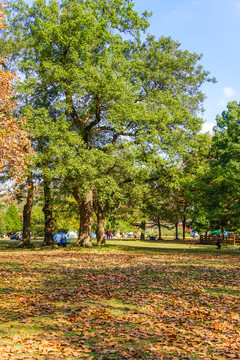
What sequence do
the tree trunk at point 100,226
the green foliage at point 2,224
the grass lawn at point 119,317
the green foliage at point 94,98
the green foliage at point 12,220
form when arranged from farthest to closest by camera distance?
the green foliage at point 2,224
the green foliage at point 12,220
the tree trunk at point 100,226
the green foliage at point 94,98
the grass lawn at point 119,317

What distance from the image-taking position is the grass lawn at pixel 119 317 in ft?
18.8

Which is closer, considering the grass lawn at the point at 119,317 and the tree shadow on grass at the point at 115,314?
the grass lawn at the point at 119,317

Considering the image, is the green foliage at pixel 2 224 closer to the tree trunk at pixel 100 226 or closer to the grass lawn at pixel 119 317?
the tree trunk at pixel 100 226

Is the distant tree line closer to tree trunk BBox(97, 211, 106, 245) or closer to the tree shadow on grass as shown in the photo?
tree trunk BBox(97, 211, 106, 245)

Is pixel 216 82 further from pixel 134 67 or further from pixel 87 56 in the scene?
pixel 87 56

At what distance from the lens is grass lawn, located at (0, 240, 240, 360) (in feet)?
18.8

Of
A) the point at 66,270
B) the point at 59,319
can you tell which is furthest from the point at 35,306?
the point at 66,270

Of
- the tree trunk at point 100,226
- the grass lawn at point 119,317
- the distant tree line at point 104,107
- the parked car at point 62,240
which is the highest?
the distant tree line at point 104,107

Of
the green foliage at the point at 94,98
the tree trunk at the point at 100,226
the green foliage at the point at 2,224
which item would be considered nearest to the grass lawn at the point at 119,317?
the green foliage at the point at 94,98

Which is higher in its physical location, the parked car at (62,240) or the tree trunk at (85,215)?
the tree trunk at (85,215)

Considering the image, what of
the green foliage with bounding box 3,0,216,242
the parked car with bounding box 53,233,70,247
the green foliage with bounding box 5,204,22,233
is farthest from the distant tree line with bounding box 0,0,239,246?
the green foliage with bounding box 5,204,22,233

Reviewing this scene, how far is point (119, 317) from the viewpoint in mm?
7770

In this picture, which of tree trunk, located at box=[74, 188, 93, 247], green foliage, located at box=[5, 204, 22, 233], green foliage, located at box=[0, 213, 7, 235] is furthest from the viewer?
green foliage, located at box=[0, 213, 7, 235]

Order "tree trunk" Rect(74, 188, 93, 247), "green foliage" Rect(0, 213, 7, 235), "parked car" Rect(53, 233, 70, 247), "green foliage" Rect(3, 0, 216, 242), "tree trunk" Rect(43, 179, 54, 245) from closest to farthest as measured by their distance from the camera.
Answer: "green foliage" Rect(3, 0, 216, 242) < "tree trunk" Rect(74, 188, 93, 247) < "tree trunk" Rect(43, 179, 54, 245) < "parked car" Rect(53, 233, 70, 247) < "green foliage" Rect(0, 213, 7, 235)
